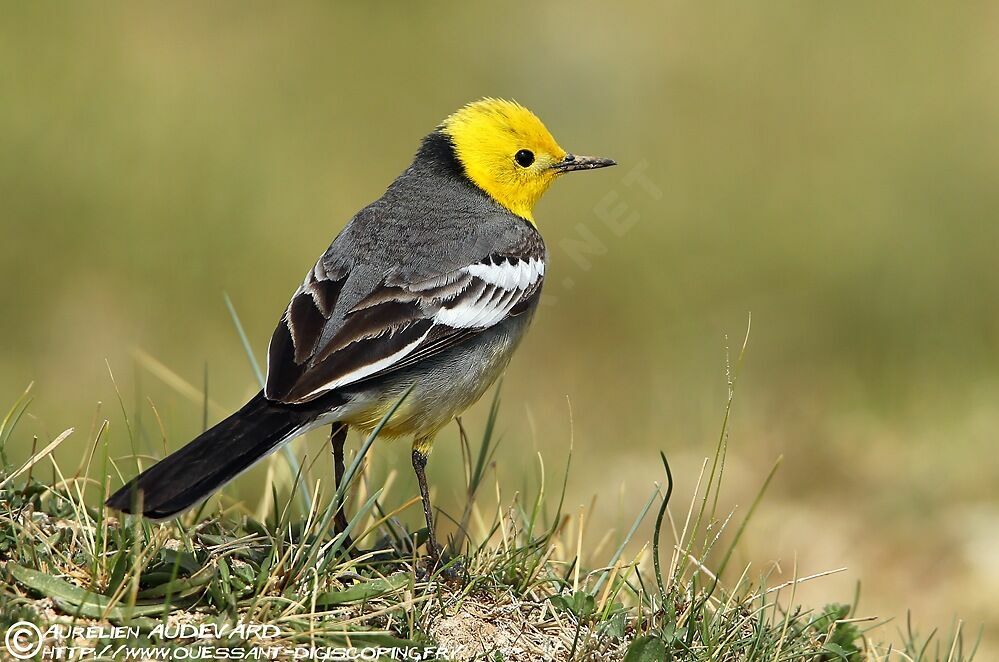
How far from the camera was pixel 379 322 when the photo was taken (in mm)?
5465

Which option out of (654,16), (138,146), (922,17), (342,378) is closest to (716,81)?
(654,16)

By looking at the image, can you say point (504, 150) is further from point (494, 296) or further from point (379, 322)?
point (379, 322)

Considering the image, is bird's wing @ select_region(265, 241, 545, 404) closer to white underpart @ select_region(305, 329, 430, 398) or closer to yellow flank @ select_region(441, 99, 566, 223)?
white underpart @ select_region(305, 329, 430, 398)

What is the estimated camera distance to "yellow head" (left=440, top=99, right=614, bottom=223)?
6.95m

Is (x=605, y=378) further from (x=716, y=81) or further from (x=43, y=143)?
(x=43, y=143)

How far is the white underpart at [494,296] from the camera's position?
573 centimetres

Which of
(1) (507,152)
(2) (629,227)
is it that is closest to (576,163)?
(1) (507,152)

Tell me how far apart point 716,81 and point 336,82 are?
4386 millimetres

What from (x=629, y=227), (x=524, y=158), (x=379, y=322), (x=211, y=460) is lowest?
(x=211, y=460)

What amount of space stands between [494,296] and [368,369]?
938mm

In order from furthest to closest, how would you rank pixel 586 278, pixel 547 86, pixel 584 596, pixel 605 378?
1. pixel 547 86
2. pixel 586 278
3. pixel 605 378
4. pixel 584 596

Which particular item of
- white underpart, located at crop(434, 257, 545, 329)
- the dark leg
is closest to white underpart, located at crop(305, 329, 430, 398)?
Answer: white underpart, located at crop(434, 257, 545, 329)

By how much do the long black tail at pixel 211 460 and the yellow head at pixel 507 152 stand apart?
2.35 m

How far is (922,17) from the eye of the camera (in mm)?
14648
